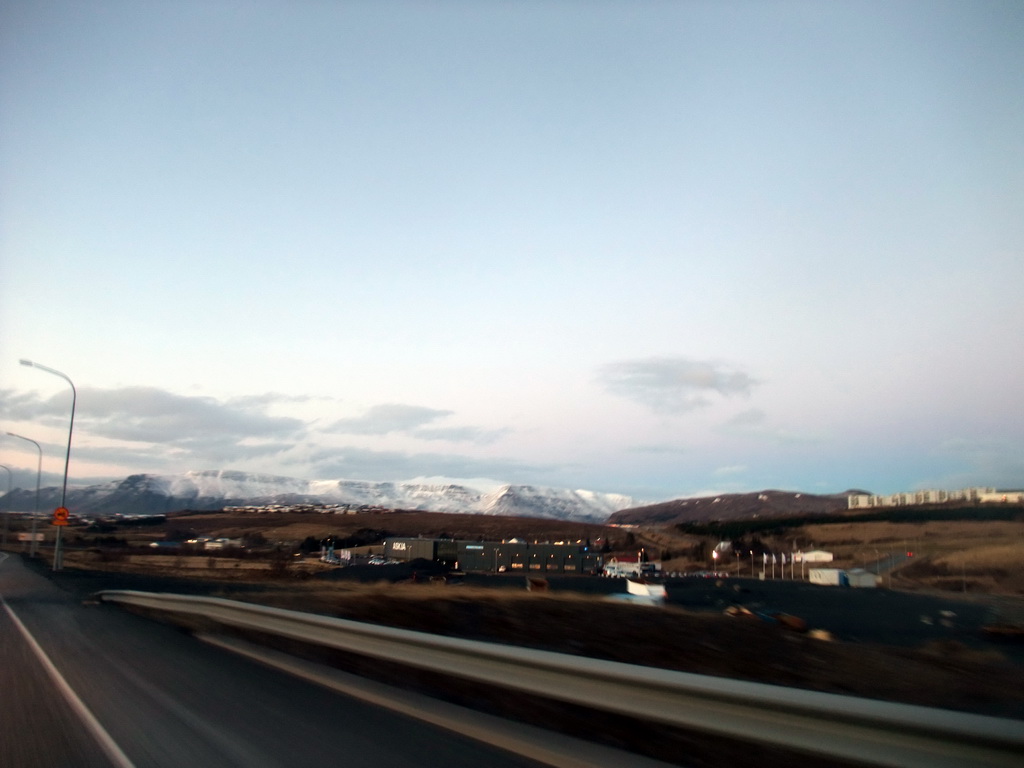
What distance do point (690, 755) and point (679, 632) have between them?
590 cm

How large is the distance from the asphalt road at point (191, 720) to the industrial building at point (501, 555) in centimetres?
4005

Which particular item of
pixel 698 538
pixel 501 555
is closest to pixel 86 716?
pixel 501 555

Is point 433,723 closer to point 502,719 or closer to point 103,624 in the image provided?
point 502,719

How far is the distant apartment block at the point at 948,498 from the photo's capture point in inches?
1284

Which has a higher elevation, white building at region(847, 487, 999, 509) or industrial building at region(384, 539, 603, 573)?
white building at region(847, 487, 999, 509)

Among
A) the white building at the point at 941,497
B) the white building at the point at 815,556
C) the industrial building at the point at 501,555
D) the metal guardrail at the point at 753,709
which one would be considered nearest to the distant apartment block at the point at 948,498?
the white building at the point at 941,497

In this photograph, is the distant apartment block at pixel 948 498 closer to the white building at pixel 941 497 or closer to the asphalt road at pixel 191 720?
the white building at pixel 941 497

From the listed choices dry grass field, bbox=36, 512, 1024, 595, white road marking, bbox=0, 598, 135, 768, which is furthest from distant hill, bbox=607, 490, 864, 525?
white road marking, bbox=0, 598, 135, 768

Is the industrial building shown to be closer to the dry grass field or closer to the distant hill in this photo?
the dry grass field

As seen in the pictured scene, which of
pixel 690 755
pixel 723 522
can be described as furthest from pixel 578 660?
pixel 723 522

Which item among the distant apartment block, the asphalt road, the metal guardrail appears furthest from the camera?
the distant apartment block

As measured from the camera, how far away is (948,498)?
41.8 m

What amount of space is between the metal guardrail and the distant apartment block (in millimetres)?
30461

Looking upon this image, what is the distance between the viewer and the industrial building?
5431 centimetres
